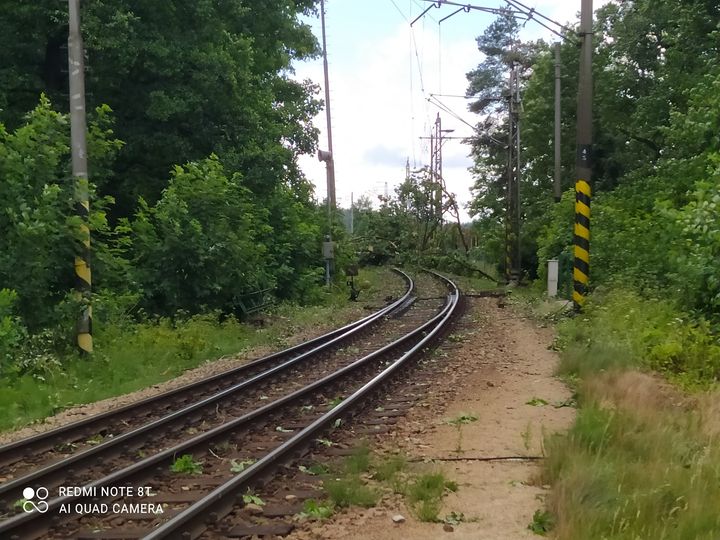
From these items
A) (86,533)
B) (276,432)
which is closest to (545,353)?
(276,432)

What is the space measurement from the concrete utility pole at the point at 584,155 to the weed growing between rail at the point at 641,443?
4.48 metres

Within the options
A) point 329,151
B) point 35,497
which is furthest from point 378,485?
point 329,151

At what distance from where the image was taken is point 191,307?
16.3 m

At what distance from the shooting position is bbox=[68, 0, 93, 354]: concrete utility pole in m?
11.5

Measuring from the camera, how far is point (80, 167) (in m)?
11.6

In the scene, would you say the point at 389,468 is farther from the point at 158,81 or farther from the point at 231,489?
the point at 158,81

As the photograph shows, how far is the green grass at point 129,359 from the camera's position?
9.35 meters

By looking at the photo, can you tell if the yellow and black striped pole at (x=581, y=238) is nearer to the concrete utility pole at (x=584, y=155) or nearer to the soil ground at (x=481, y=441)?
the concrete utility pole at (x=584, y=155)

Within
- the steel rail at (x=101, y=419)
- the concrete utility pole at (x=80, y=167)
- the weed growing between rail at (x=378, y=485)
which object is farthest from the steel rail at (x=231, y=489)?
the concrete utility pole at (x=80, y=167)

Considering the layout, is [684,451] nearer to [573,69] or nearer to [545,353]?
[545,353]

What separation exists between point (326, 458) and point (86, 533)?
2.47m

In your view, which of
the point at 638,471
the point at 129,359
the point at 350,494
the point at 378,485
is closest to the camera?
the point at 638,471

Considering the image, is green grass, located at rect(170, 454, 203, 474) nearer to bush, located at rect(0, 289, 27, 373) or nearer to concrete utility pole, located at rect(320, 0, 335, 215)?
bush, located at rect(0, 289, 27, 373)

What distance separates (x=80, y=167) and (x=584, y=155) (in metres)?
10.3
